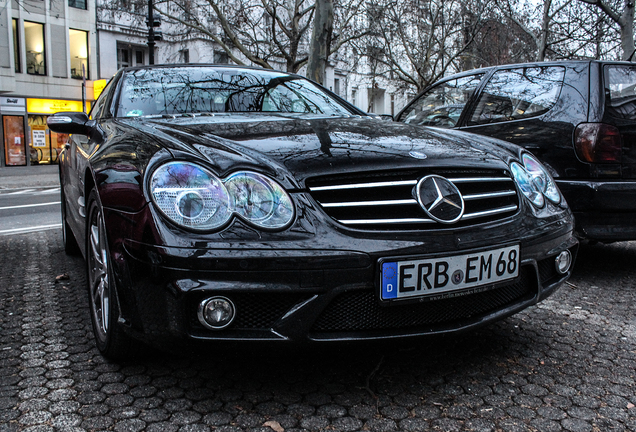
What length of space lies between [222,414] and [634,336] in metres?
2.08

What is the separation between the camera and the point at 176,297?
6.62 feet

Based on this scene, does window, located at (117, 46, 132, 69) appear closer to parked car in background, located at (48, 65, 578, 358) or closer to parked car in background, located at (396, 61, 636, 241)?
parked car in background, located at (396, 61, 636, 241)

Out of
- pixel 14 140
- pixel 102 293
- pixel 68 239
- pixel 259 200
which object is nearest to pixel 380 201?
pixel 259 200

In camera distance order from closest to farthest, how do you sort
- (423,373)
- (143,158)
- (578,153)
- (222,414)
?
(222,414) < (143,158) < (423,373) < (578,153)

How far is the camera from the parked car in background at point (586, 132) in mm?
3885

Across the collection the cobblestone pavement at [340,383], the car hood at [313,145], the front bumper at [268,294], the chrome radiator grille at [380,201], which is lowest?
the cobblestone pavement at [340,383]

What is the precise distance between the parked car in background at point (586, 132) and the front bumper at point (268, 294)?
1.90 meters

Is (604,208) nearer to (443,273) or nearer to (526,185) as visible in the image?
(526,185)

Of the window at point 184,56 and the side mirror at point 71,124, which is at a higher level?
the window at point 184,56

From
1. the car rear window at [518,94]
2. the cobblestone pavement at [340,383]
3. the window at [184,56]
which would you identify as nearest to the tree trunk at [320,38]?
the car rear window at [518,94]

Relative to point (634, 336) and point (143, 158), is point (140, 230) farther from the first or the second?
point (634, 336)

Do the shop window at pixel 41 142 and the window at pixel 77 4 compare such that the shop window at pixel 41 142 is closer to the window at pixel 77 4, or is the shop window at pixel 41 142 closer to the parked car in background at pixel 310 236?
the window at pixel 77 4

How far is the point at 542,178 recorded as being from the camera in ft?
9.65

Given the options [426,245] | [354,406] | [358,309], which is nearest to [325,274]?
[358,309]
